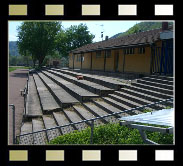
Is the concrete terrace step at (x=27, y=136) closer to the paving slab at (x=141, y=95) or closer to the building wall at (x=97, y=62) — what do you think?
the paving slab at (x=141, y=95)

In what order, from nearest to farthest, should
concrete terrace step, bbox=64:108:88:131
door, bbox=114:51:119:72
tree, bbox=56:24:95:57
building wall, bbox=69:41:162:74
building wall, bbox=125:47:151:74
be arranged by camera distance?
concrete terrace step, bbox=64:108:88:131 < building wall, bbox=125:47:151:74 < building wall, bbox=69:41:162:74 < door, bbox=114:51:119:72 < tree, bbox=56:24:95:57

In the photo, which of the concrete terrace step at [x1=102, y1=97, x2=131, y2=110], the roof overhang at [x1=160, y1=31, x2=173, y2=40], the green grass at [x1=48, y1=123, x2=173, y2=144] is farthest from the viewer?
the roof overhang at [x1=160, y1=31, x2=173, y2=40]

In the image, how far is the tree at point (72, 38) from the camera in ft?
169

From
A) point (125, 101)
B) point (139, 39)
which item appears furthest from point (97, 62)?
point (125, 101)

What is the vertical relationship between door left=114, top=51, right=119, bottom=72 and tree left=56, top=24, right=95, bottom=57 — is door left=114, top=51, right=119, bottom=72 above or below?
below

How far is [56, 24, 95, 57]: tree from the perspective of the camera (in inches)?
A: 2031

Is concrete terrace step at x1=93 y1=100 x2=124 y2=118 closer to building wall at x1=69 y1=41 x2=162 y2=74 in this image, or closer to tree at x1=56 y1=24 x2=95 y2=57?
building wall at x1=69 y1=41 x2=162 y2=74

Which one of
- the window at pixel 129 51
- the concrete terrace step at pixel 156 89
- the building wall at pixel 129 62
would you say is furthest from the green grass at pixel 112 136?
the window at pixel 129 51

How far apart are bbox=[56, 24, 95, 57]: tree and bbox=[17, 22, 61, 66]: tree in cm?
442

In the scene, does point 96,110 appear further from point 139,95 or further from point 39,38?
point 39,38

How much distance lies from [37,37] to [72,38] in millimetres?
10940

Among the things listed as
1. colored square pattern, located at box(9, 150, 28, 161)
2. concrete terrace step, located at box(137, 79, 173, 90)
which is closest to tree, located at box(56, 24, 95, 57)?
concrete terrace step, located at box(137, 79, 173, 90)

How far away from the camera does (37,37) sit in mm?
44281
